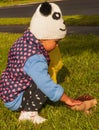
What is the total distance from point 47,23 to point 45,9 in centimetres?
14

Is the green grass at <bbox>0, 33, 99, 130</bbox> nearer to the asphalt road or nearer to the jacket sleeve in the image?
the jacket sleeve

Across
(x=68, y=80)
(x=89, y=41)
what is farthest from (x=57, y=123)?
(x=89, y=41)

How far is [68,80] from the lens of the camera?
6.34 m

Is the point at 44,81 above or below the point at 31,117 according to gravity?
above

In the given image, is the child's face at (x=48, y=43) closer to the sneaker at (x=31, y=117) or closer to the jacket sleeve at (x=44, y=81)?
the jacket sleeve at (x=44, y=81)

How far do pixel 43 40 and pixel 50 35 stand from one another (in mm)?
122

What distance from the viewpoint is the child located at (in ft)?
14.0

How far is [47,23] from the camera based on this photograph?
4348 mm

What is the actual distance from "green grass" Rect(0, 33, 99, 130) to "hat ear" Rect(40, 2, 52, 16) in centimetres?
113

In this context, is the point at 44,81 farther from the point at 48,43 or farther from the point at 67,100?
the point at 48,43

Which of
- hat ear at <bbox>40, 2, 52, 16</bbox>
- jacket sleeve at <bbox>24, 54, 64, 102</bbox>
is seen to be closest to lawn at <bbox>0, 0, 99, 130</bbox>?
jacket sleeve at <bbox>24, 54, 64, 102</bbox>

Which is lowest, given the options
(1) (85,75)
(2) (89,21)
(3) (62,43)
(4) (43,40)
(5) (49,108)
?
(2) (89,21)

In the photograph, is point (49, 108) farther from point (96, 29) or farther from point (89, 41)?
point (96, 29)

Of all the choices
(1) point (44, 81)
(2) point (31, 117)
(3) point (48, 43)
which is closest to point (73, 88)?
(2) point (31, 117)
